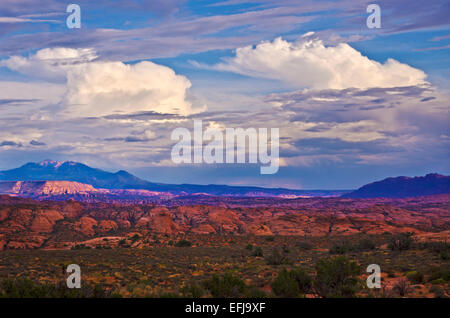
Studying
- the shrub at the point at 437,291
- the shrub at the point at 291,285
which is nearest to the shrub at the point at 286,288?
the shrub at the point at 291,285

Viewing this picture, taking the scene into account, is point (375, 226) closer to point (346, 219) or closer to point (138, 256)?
point (346, 219)

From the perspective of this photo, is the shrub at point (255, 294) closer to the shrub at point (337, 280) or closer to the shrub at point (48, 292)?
the shrub at point (337, 280)

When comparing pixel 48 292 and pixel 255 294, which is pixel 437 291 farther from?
pixel 48 292

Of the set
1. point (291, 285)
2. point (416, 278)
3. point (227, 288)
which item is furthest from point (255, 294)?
point (416, 278)

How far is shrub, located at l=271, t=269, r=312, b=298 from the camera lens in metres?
23.0

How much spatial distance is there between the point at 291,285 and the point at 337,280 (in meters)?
3.45

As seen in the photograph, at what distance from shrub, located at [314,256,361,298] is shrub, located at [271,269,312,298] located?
58 cm

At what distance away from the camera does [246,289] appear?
76.0ft

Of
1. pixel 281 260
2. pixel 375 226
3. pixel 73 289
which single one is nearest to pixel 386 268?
pixel 281 260

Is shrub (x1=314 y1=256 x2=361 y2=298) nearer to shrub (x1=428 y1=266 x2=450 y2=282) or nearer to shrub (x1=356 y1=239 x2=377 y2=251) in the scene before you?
shrub (x1=428 y1=266 x2=450 y2=282)

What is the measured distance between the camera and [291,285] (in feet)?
76.1

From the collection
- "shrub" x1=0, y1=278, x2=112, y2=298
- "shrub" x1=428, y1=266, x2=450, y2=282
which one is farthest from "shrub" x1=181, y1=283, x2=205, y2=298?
"shrub" x1=428, y1=266, x2=450, y2=282

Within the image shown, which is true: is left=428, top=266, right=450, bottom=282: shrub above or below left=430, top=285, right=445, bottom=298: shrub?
above
